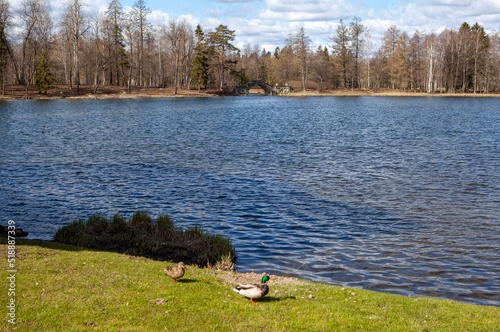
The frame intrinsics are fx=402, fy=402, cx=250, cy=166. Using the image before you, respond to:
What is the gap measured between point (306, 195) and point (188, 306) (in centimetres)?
1262

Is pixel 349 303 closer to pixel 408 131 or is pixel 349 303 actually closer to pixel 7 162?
pixel 7 162

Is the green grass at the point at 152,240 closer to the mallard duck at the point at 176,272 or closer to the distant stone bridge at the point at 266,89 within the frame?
the mallard duck at the point at 176,272

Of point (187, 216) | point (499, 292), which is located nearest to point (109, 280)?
point (187, 216)

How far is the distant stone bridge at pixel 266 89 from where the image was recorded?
426ft

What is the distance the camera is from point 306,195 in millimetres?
19594

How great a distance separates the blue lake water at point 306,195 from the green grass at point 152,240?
3.05 feet

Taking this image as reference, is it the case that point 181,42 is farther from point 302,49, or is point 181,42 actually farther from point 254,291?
point 254,291

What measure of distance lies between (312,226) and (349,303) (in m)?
7.15

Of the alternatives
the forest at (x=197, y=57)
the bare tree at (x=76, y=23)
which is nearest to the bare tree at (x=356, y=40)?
the forest at (x=197, y=57)

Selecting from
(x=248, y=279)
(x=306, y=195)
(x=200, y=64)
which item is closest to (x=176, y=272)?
(x=248, y=279)

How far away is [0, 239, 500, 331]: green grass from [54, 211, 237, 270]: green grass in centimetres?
260

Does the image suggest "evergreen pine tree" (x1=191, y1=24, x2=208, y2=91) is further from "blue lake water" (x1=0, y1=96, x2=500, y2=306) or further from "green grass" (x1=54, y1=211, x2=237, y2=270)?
"green grass" (x1=54, y1=211, x2=237, y2=270)

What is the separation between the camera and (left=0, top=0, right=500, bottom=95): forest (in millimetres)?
93625

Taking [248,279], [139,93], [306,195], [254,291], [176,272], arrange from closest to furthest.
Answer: [254,291] → [176,272] → [248,279] → [306,195] → [139,93]
